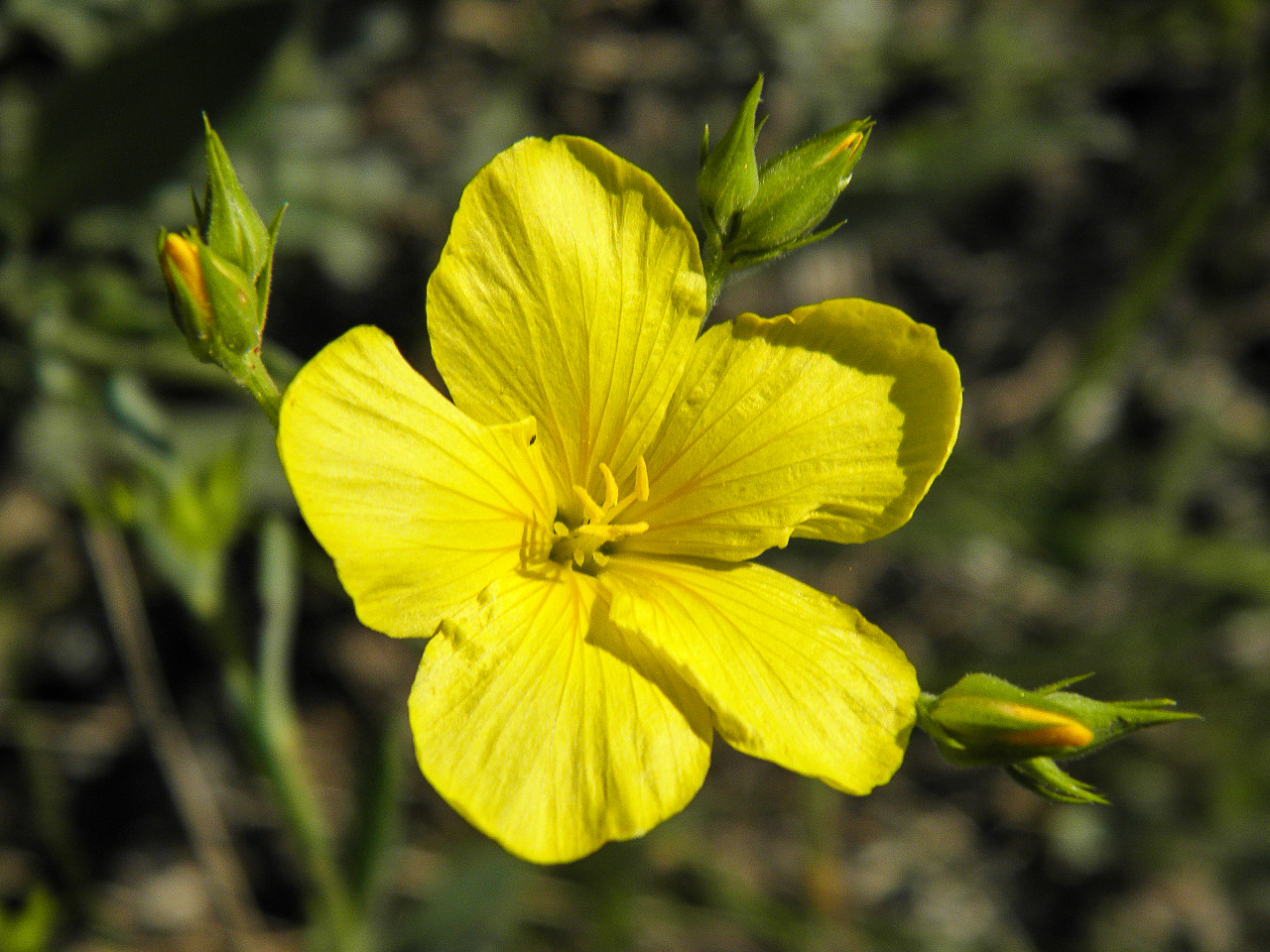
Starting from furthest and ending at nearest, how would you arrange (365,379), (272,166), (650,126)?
(650,126), (272,166), (365,379)

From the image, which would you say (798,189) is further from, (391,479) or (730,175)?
(391,479)

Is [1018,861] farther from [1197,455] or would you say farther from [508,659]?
[508,659]

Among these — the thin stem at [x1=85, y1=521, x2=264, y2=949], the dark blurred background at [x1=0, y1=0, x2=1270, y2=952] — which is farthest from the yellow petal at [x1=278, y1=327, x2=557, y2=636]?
the thin stem at [x1=85, y1=521, x2=264, y2=949]

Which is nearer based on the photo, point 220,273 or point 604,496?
point 220,273

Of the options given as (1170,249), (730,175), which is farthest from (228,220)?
(1170,249)

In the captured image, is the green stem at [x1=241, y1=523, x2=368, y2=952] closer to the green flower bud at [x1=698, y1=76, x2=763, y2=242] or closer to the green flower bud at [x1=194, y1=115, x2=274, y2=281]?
the green flower bud at [x1=194, y1=115, x2=274, y2=281]

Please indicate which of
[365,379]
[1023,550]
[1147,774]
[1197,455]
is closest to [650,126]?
[1023,550]

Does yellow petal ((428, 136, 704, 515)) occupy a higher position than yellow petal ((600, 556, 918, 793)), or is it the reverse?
yellow petal ((428, 136, 704, 515))
